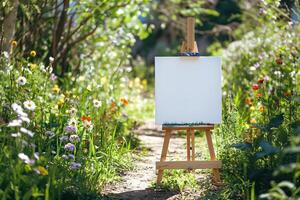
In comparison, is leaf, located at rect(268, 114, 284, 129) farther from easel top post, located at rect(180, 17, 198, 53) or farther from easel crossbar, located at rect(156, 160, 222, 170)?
easel top post, located at rect(180, 17, 198, 53)

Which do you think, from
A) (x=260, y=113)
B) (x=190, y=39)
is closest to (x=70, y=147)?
(x=190, y=39)

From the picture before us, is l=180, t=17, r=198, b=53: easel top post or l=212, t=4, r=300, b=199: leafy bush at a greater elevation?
l=180, t=17, r=198, b=53: easel top post

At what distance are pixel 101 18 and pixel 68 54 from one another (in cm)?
108

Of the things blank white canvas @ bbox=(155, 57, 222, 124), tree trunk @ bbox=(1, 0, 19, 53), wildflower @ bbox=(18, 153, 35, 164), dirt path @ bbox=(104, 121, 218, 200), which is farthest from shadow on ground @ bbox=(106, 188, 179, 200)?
tree trunk @ bbox=(1, 0, 19, 53)

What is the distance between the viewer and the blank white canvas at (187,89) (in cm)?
525

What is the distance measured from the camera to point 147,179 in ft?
18.3

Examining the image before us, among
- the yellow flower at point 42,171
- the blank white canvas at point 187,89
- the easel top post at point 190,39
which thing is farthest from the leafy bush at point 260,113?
the yellow flower at point 42,171

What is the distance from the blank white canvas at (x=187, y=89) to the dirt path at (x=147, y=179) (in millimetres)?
557

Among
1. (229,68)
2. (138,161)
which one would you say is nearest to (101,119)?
(138,161)

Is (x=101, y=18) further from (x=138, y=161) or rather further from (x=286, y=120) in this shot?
Answer: (x=286, y=120)

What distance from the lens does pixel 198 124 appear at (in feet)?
17.1

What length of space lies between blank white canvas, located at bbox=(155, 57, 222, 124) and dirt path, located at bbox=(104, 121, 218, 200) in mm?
557

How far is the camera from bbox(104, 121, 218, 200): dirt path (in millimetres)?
4945

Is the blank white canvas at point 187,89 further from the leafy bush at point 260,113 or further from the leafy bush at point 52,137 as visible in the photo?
the leafy bush at point 52,137
